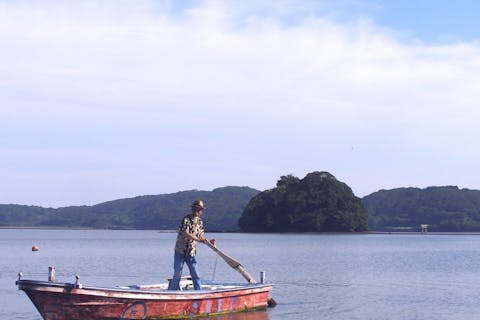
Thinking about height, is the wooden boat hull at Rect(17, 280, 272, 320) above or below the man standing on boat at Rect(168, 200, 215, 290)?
below

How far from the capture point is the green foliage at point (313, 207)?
533 feet

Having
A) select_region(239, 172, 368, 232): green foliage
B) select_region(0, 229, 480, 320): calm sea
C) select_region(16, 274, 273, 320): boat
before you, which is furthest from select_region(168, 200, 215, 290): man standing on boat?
select_region(239, 172, 368, 232): green foliage

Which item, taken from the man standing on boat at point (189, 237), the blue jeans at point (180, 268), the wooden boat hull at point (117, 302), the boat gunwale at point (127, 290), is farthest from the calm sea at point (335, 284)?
the man standing on boat at point (189, 237)

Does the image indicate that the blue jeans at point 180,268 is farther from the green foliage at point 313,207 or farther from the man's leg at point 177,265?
the green foliage at point 313,207

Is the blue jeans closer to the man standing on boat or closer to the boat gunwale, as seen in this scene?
the man standing on boat

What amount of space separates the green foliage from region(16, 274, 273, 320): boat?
137569 millimetres

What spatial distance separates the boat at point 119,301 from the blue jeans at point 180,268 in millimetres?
728

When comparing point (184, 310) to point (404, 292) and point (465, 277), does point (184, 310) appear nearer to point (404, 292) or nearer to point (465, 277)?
point (404, 292)

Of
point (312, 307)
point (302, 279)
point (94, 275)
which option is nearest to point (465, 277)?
point (302, 279)

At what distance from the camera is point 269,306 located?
28625mm

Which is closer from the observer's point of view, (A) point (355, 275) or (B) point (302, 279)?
(B) point (302, 279)

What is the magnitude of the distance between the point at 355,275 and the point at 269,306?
17.7 meters

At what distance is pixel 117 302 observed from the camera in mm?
22719

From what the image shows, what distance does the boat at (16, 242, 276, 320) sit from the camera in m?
22.0
